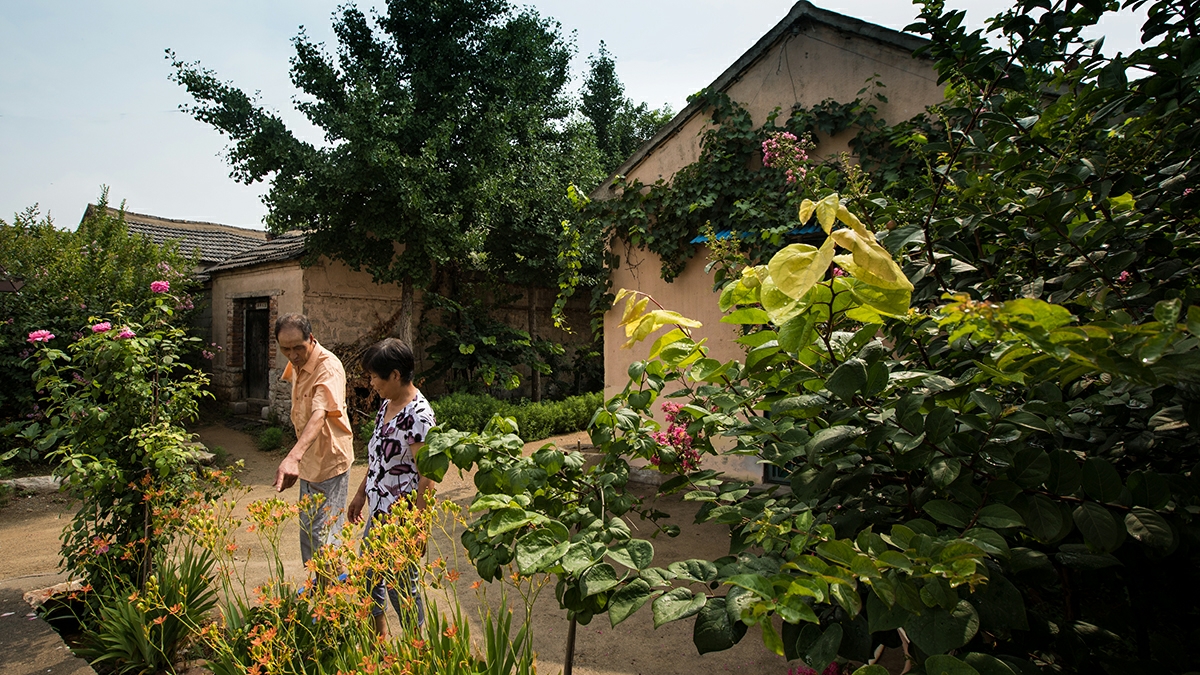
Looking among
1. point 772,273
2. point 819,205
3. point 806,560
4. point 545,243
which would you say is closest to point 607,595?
point 806,560

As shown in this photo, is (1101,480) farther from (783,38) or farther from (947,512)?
(783,38)

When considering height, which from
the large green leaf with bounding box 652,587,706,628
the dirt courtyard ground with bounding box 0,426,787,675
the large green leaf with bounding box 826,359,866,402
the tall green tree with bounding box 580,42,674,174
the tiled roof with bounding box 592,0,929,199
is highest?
the tall green tree with bounding box 580,42,674,174

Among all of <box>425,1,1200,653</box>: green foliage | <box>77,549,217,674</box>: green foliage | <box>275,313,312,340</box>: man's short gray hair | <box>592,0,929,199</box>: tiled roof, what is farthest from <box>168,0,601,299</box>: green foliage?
<box>425,1,1200,653</box>: green foliage

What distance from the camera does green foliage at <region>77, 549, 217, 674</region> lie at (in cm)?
278

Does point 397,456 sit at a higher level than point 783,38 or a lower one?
lower

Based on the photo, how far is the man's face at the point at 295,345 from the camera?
3590 mm

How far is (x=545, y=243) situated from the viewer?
11164 millimetres

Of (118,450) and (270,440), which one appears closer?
(118,450)

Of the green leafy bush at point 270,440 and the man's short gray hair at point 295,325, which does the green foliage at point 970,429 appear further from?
the green leafy bush at point 270,440

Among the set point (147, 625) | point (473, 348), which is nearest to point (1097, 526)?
point (147, 625)

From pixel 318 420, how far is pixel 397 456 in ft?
2.16

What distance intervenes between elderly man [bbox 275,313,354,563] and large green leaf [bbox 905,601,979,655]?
10.5 feet

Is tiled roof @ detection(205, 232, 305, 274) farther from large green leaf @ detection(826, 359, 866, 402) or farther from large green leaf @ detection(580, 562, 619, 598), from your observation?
large green leaf @ detection(826, 359, 866, 402)

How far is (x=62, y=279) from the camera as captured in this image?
9.12 metres
